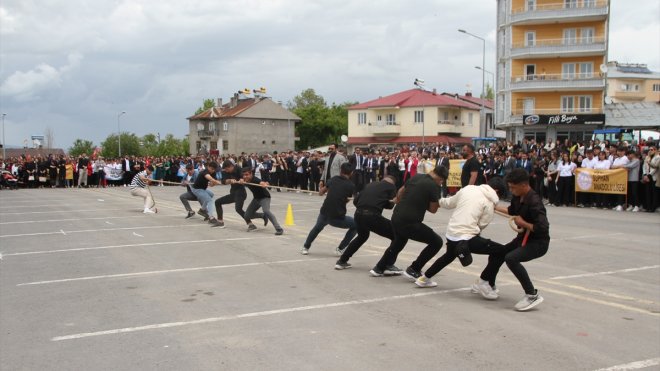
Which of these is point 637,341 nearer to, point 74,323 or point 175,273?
point 74,323

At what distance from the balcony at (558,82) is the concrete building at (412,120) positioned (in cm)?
1875

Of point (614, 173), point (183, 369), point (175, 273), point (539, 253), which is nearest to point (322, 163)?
point (614, 173)

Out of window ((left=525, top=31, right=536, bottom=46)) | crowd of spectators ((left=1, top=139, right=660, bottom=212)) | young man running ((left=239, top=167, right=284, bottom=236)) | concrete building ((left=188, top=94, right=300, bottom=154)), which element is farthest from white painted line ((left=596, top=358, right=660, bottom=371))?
concrete building ((left=188, top=94, right=300, bottom=154))

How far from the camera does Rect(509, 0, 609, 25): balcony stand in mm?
51688

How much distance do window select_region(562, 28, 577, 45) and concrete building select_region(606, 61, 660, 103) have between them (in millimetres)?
49495

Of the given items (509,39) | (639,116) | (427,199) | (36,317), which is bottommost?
(36,317)

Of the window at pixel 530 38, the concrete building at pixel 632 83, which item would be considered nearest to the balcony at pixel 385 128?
the window at pixel 530 38

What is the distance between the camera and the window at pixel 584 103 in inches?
2138

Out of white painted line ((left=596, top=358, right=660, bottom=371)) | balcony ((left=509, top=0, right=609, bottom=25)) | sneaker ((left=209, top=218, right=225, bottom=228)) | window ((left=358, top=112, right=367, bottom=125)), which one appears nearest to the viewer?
white painted line ((left=596, top=358, right=660, bottom=371))

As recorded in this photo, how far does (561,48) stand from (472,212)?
5043 centimetres

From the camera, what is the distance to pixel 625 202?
19594mm

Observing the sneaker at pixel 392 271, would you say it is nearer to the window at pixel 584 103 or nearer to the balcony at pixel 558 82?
the balcony at pixel 558 82

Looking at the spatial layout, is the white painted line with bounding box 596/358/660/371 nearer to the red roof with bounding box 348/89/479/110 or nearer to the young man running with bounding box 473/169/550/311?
the young man running with bounding box 473/169/550/311

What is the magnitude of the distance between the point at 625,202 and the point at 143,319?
17.0 meters
